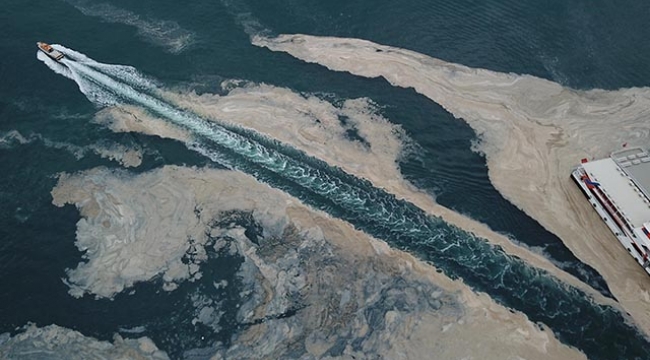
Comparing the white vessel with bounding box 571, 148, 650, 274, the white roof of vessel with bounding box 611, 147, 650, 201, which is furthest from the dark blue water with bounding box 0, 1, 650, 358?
the white roof of vessel with bounding box 611, 147, 650, 201

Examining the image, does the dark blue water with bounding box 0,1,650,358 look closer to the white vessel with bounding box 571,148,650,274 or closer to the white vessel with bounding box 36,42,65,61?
the white vessel with bounding box 36,42,65,61

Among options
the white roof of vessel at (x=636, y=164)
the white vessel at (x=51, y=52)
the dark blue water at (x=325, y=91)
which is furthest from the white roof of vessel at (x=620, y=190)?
the white vessel at (x=51, y=52)

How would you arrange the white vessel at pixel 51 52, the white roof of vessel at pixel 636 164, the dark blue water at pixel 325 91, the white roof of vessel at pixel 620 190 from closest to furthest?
the dark blue water at pixel 325 91 → the white roof of vessel at pixel 620 190 → the white roof of vessel at pixel 636 164 → the white vessel at pixel 51 52

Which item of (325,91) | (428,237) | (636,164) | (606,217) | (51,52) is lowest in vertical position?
(428,237)

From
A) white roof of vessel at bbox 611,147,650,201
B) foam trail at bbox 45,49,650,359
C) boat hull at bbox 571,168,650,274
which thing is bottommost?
foam trail at bbox 45,49,650,359

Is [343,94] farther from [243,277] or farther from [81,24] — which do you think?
[81,24]

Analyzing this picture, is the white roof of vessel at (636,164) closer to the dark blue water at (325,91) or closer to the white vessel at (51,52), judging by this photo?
the dark blue water at (325,91)

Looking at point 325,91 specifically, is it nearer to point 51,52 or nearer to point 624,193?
point 624,193

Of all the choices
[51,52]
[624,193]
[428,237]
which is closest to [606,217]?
[624,193]
